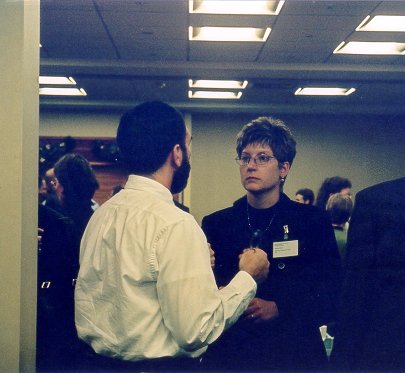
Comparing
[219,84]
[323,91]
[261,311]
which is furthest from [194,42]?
[261,311]

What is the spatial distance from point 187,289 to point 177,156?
0.38 metres

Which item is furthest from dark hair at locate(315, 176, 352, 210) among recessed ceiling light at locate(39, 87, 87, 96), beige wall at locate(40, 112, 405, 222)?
beige wall at locate(40, 112, 405, 222)

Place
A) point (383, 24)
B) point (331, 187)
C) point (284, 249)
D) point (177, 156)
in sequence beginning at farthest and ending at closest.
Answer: point (383, 24) < point (331, 187) < point (284, 249) < point (177, 156)

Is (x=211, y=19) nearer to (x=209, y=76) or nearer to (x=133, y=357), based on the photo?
(x=209, y=76)

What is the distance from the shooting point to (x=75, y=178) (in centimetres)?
259

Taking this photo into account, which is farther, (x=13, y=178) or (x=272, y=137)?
(x=272, y=137)

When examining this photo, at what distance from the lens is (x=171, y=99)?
8672 mm

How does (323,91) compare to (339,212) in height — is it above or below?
above

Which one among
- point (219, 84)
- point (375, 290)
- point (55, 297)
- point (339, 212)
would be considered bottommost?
point (55, 297)

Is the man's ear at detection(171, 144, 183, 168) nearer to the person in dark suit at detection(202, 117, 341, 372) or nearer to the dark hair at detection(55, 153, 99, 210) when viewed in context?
the person in dark suit at detection(202, 117, 341, 372)

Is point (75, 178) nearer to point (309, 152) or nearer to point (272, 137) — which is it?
point (272, 137)

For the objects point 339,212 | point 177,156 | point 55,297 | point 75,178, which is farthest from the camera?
point 339,212

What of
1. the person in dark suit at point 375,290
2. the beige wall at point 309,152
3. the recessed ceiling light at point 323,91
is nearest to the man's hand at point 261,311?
the person in dark suit at point 375,290

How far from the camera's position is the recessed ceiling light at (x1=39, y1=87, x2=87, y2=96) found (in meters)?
8.09
